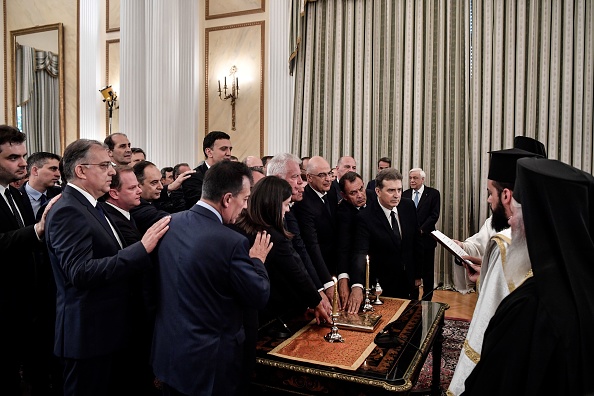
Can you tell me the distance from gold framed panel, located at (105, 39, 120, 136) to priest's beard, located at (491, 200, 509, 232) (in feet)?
26.4

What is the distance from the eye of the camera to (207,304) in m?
1.97

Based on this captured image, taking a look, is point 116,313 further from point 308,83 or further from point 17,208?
point 308,83

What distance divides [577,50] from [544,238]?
6.13 meters

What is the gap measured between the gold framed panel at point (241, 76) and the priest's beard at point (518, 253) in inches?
259

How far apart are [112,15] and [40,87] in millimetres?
2190

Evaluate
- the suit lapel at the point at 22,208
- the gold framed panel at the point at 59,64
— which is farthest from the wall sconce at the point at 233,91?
the suit lapel at the point at 22,208

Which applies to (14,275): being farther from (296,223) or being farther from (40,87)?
(40,87)

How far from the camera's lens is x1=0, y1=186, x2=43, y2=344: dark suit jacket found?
2.56m

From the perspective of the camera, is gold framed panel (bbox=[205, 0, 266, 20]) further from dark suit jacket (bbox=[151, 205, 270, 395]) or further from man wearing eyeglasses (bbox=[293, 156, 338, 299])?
dark suit jacket (bbox=[151, 205, 270, 395])

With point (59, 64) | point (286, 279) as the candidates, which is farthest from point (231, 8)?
point (286, 279)

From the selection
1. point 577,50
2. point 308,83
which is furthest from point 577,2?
point 308,83

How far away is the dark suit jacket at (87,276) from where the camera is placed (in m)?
2.11

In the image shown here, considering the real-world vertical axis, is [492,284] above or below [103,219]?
below

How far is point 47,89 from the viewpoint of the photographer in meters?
9.75
